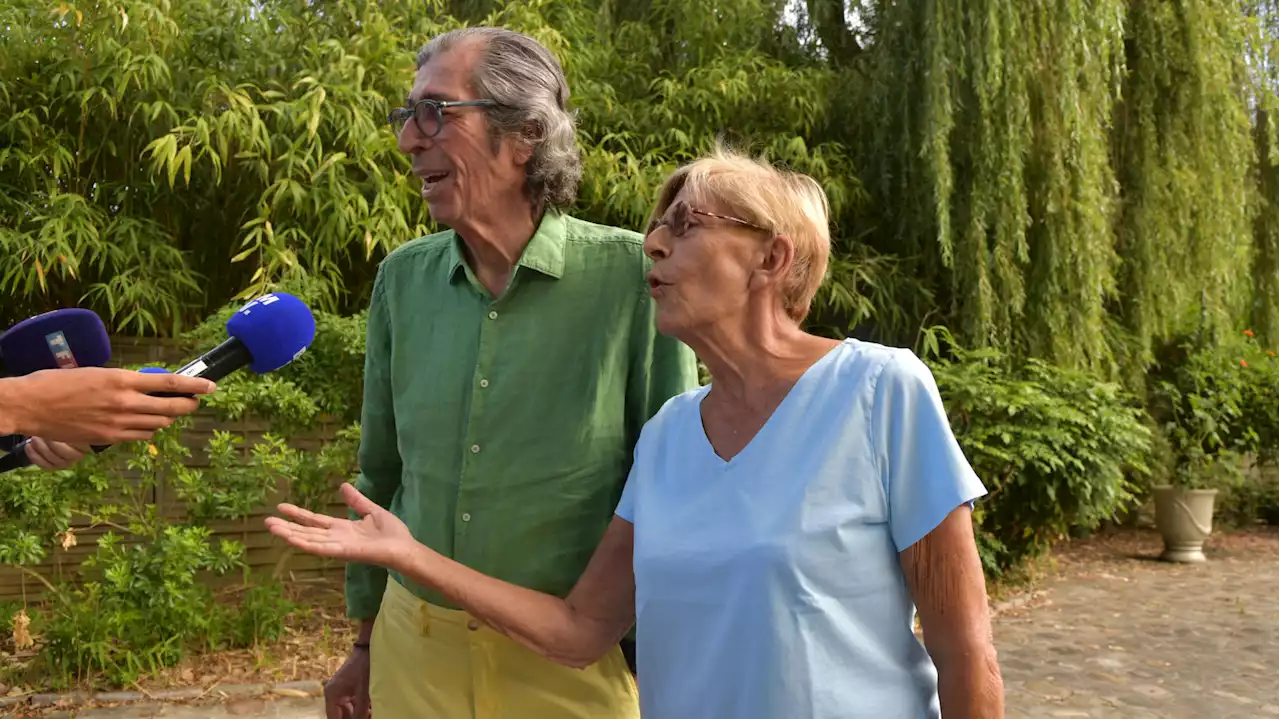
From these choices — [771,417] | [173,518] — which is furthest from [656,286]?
[173,518]

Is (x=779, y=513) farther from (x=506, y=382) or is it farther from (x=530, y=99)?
(x=530, y=99)

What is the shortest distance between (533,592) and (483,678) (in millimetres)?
201

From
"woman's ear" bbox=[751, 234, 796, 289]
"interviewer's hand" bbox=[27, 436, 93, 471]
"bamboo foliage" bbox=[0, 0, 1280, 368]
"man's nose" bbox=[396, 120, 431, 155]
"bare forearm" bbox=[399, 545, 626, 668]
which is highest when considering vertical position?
"bamboo foliage" bbox=[0, 0, 1280, 368]

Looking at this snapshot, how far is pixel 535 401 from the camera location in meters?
1.85

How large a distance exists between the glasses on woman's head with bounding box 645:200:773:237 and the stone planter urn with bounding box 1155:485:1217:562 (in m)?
9.82

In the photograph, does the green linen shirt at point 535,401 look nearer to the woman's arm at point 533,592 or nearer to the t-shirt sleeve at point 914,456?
the woman's arm at point 533,592

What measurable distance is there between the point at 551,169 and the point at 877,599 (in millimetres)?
970

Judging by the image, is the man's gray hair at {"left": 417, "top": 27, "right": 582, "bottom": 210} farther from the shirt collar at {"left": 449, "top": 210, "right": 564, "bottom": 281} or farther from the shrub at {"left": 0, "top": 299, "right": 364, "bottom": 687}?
the shrub at {"left": 0, "top": 299, "right": 364, "bottom": 687}


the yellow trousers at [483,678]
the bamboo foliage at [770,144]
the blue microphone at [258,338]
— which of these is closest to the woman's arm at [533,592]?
the yellow trousers at [483,678]

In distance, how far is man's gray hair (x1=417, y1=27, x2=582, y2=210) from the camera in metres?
1.90

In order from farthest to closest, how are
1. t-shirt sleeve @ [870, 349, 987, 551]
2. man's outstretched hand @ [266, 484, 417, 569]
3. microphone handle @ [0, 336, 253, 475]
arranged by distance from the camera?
microphone handle @ [0, 336, 253, 475] < man's outstretched hand @ [266, 484, 417, 569] < t-shirt sleeve @ [870, 349, 987, 551]

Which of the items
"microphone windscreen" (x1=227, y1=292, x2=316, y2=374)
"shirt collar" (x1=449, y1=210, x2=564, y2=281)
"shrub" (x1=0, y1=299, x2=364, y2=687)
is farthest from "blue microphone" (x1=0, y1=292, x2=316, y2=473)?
"shrub" (x1=0, y1=299, x2=364, y2=687)

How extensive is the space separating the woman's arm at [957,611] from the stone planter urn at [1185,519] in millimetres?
9812

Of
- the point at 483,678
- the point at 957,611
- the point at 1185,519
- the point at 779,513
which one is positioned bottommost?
the point at 1185,519
